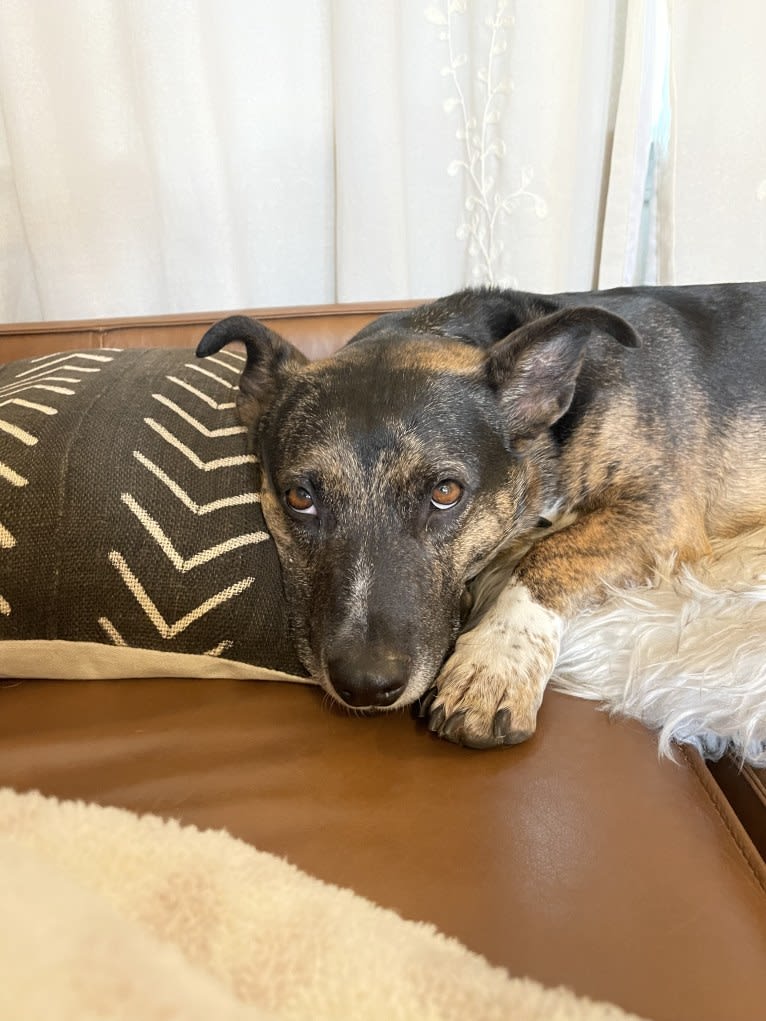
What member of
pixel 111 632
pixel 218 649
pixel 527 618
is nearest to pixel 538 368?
pixel 527 618

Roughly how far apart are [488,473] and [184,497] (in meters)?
0.68

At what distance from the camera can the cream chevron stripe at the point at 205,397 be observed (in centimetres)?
197

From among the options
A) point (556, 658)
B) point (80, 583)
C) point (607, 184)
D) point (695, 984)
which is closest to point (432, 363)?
point (556, 658)

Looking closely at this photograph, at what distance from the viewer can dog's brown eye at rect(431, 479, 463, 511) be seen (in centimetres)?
171

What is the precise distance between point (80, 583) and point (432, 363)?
92cm

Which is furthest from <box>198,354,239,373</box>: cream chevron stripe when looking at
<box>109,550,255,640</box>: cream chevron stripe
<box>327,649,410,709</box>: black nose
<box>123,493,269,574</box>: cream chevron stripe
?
<box>327,649,410,709</box>: black nose

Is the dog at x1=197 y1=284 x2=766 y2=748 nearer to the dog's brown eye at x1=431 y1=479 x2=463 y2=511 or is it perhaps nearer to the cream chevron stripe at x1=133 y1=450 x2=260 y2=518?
the dog's brown eye at x1=431 y1=479 x2=463 y2=511

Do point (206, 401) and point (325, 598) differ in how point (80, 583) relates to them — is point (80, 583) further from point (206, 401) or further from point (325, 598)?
point (206, 401)

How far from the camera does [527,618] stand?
171 centimetres

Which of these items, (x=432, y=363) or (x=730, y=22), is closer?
(x=432, y=363)

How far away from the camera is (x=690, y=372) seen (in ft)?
7.23

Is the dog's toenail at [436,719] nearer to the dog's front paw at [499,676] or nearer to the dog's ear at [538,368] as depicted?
the dog's front paw at [499,676]

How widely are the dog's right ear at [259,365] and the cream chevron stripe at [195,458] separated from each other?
0.17m

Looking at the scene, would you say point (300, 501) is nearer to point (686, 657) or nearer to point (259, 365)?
point (259, 365)
